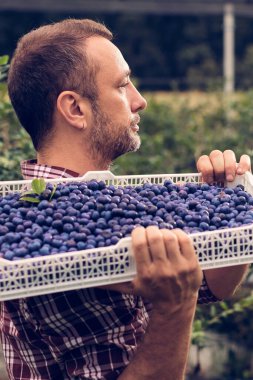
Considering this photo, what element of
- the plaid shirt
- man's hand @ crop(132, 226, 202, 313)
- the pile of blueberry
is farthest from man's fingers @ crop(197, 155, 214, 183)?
man's hand @ crop(132, 226, 202, 313)

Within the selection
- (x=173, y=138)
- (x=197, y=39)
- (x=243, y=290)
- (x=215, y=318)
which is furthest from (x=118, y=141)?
(x=197, y=39)

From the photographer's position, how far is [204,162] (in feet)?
8.77

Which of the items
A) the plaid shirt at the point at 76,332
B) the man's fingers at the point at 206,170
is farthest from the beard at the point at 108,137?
the plaid shirt at the point at 76,332

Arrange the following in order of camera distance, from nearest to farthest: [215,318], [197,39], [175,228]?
[175,228], [215,318], [197,39]

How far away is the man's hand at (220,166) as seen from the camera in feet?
8.55

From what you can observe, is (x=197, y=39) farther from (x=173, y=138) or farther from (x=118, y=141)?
(x=118, y=141)

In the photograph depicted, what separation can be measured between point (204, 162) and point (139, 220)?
1.89ft

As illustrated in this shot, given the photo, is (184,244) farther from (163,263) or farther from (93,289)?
(93,289)

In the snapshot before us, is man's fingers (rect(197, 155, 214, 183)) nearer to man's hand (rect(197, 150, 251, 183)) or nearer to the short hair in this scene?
man's hand (rect(197, 150, 251, 183))

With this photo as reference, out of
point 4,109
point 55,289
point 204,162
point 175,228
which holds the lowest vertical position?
point 55,289

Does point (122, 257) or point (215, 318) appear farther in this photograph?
point (215, 318)

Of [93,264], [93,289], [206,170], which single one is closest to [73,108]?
[206,170]

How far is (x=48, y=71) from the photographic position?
8.46ft

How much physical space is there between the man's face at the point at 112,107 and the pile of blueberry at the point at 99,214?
0.62 ft
